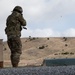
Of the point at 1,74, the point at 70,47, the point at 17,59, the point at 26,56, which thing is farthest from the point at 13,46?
the point at 70,47

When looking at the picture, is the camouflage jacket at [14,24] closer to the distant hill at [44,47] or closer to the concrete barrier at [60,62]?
the concrete barrier at [60,62]

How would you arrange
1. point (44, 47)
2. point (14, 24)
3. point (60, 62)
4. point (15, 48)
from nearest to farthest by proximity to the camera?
point (15, 48)
point (14, 24)
point (60, 62)
point (44, 47)

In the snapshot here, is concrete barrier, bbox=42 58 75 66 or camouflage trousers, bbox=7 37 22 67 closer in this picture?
camouflage trousers, bbox=7 37 22 67

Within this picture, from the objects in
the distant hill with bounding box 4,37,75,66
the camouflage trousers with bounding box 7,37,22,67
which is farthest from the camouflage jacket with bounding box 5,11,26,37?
the distant hill with bounding box 4,37,75,66

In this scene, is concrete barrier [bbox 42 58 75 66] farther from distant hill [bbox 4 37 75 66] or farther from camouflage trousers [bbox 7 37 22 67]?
distant hill [bbox 4 37 75 66]

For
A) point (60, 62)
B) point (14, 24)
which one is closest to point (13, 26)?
point (14, 24)

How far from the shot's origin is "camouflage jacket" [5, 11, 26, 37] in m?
13.8

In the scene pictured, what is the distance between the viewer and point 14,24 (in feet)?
45.6

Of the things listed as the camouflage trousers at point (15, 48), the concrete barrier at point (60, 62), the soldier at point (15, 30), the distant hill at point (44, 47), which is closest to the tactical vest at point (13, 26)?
the soldier at point (15, 30)

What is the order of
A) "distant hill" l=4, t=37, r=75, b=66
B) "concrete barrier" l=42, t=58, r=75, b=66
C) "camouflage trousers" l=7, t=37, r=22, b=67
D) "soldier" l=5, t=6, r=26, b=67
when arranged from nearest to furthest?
"camouflage trousers" l=7, t=37, r=22, b=67
"soldier" l=5, t=6, r=26, b=67
"concrete barrier" l=42, t=58, r=75, b=66
"distant hill" l=4, t=37, r=75, b=66

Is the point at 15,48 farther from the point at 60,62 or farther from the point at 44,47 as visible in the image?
the point at 44,47

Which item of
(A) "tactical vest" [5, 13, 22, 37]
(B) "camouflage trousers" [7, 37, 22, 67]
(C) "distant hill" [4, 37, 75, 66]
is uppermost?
(A) "tactical vest" [5, 13, 22, 37]

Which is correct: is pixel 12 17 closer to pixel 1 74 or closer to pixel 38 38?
pixel 1 74

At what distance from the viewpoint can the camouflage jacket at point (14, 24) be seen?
45.4 feet
